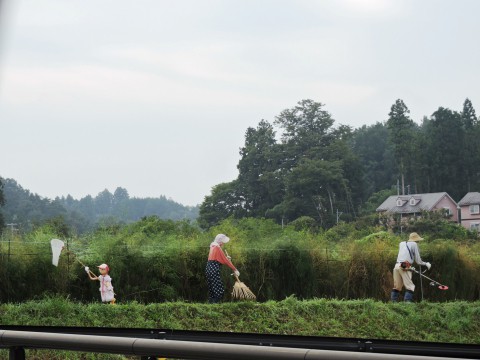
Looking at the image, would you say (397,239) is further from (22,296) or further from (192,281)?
(22,296)

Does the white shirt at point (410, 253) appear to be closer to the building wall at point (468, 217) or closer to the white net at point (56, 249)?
the building wall at point (468, 217)

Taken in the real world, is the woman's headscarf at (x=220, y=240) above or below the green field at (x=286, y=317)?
above

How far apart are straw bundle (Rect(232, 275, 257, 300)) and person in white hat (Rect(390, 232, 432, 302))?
1818 millimetres

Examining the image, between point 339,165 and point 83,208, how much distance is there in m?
5.63

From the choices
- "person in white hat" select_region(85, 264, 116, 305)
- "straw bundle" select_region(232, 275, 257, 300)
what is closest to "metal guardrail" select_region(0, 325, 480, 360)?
"person in white hat" select_region(85, 264, 116, 305)

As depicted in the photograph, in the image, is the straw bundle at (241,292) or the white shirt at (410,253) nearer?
the straw bundle at (241,292)

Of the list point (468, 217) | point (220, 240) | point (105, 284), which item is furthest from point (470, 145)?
point (105, 284)

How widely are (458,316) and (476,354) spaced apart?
8994mm

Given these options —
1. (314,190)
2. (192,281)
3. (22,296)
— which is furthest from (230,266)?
(314,190)

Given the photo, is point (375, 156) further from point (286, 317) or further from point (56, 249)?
point (56, 249)

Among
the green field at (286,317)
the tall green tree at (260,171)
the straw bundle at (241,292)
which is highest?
the tall green tree at (260,171)

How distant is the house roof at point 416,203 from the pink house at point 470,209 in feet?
0.63

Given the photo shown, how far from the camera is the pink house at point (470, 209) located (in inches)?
562

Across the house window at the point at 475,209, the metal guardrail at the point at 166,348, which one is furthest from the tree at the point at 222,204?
the metal guardrail at the point at 166,348
